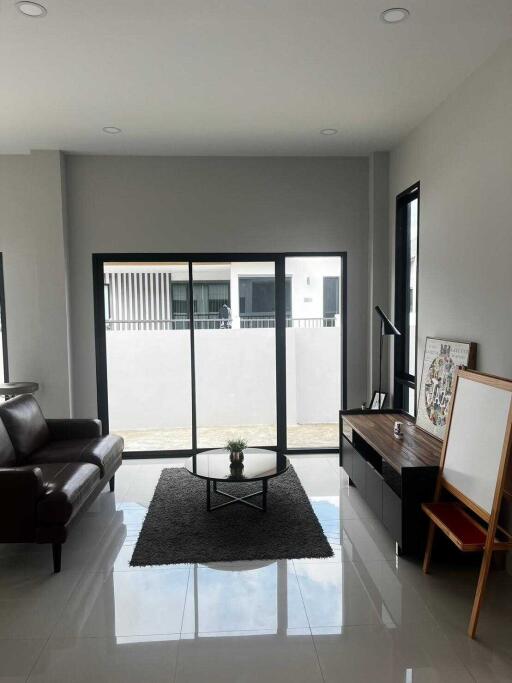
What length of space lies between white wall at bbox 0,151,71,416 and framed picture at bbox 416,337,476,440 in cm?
349

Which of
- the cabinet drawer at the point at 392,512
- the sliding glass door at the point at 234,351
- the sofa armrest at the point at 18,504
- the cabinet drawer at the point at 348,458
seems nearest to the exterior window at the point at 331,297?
the sliding glass door at the point at 234,351

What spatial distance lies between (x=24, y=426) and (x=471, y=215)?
373 centimetres

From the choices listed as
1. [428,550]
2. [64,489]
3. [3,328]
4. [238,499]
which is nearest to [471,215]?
[428,550]

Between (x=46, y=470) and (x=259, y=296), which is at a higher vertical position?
(x=259, y=296)

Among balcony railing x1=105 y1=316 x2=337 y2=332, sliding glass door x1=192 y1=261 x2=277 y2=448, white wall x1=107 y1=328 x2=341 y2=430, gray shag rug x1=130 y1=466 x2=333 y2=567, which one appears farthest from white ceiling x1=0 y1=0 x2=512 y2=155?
gray shag rug x1=130 y1=466 x2=333 y2=567

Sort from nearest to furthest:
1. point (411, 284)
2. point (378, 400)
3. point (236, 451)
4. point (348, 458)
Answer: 1. point (236, 451)
2. point (348, 458)
3. point (411, 284)
4. point (378, 400)

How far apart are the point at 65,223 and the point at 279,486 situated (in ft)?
11.2

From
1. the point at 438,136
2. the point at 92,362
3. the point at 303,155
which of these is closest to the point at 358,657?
the point at 438,136

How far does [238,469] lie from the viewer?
13.0ft

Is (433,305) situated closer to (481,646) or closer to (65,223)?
(481,646)

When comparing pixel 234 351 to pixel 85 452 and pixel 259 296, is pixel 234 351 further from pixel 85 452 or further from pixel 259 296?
pixel 85 452

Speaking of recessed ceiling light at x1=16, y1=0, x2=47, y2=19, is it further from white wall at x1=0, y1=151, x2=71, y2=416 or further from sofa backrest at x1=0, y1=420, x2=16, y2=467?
sofa backrest at x1=0, y1=420, x2=16, y2=467

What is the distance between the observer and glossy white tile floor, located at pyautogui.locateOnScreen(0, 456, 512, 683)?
2.28 metres

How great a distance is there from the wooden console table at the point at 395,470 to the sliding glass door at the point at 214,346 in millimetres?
1200
